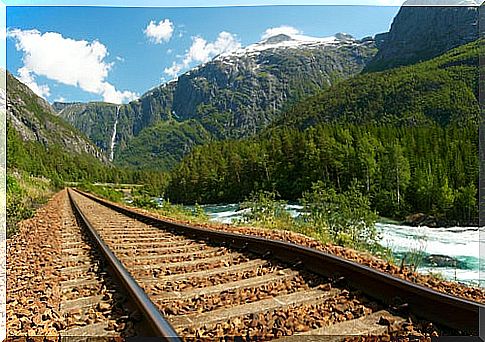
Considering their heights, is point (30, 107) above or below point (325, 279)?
above

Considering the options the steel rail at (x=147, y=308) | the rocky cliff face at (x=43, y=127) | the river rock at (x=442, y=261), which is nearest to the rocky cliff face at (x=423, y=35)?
the rocky cliff face at (x=43, y=127)

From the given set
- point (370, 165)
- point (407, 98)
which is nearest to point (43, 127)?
point (407, 98)

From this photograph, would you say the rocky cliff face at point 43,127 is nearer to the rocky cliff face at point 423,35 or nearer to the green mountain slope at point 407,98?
the green mountain slope at point 407,98

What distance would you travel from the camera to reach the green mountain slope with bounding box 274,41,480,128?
84.0 m

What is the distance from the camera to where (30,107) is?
170625mm

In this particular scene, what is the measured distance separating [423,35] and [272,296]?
167 metres

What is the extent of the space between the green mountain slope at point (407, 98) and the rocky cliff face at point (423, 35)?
59.3 feet

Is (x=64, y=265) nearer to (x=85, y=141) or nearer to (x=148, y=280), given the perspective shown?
(x=148, y=280)

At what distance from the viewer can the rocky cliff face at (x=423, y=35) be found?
5290 inches

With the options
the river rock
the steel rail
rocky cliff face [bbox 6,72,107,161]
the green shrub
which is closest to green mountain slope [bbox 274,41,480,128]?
the river rock

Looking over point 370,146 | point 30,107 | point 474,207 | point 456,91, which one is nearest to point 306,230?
point 474,207

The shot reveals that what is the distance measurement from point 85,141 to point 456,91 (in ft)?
515

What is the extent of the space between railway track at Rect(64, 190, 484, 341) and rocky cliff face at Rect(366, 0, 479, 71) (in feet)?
456

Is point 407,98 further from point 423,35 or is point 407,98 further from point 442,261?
point 442,261
